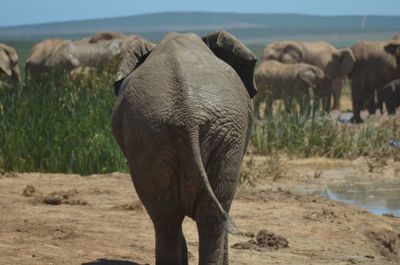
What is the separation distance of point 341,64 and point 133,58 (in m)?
22.0

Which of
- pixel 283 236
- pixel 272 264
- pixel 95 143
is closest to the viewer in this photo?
pixel 272 264

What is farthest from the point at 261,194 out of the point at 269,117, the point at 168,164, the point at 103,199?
the point at 168,164

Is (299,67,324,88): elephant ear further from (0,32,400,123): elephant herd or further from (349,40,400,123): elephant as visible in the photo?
(349,40,400,123): elephant

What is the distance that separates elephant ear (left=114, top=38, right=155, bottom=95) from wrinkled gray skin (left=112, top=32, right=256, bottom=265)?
34 cm

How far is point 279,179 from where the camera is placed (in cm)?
1263

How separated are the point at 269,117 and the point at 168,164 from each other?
969 centimetres

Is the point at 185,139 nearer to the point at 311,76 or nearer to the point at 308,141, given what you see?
the point at 308,141

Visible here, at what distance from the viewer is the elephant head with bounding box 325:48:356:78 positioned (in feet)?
89.5

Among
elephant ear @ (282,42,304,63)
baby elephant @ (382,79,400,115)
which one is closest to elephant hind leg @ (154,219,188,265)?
baby elephant @ (382,79,400,115)

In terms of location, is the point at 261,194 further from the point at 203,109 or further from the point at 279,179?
the point at 203,109

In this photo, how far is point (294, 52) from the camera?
3381 centimetres

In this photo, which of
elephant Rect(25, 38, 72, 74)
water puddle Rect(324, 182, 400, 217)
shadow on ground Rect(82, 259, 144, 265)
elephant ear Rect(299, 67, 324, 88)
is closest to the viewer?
shadow on ground Rect(82, 259, 144, 265)

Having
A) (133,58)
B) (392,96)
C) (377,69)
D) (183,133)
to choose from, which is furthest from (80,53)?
(183,133)

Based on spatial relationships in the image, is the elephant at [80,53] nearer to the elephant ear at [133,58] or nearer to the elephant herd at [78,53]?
the elephant herd at [78,53]
